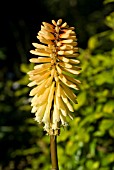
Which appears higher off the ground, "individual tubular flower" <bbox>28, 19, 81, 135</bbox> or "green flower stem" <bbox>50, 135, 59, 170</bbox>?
"individual tubular flower" <bbox>28, 19, 81, 135</bbox>

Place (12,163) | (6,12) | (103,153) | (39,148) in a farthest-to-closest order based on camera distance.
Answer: (6,12) < (12,163) < (39,148) < (103,153)

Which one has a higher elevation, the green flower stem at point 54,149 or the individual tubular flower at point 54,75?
the individual tubular flower at point 54,75

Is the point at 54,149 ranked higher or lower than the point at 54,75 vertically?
lower

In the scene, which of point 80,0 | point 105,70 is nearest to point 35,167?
point 105,70

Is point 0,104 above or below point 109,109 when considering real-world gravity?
above

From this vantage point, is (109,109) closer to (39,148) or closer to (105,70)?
(105,70)

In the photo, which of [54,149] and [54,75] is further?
[54,75]

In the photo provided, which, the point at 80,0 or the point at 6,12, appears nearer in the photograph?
the point at 6,12

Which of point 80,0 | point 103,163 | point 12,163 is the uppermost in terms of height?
point 80,0
